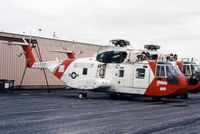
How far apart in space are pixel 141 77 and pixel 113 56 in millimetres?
2184

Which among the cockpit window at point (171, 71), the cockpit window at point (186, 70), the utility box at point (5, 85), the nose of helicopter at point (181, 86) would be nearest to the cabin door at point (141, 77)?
the cockpit window at point (171, 71)

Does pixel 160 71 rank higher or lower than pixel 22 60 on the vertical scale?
lower

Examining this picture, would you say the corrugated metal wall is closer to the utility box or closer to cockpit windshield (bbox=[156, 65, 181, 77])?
the utility box

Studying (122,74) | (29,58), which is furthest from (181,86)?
(29,58)

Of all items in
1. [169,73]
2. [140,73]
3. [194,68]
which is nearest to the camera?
[169,73]

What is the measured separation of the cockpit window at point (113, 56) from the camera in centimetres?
2177

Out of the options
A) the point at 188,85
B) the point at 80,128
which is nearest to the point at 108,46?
the point at 188,85

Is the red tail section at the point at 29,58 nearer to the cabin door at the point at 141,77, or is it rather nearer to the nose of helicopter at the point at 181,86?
the cabin door at the point at 141,77

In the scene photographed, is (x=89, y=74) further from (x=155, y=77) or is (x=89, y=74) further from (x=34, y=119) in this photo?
(x=34, y=119)

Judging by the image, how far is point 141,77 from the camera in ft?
68.2

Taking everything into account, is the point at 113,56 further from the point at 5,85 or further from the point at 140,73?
the point at 5,85

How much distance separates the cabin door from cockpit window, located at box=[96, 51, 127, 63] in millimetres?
1175

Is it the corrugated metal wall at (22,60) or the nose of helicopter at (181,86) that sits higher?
the corrugated metal wall at (22,60)

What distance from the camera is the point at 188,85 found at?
856 inches
